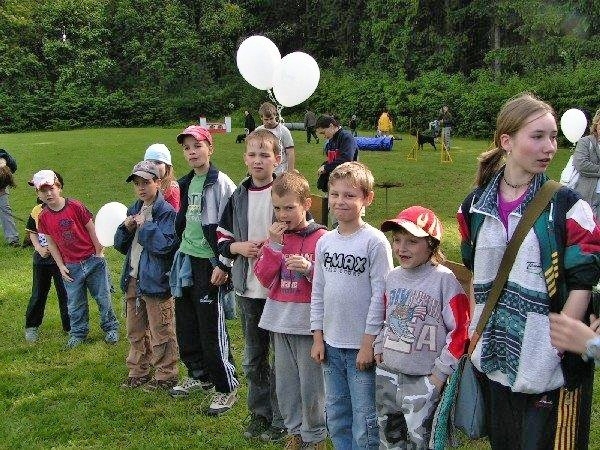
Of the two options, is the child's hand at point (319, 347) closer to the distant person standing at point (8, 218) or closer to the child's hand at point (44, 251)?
the child's hand at point (44, 251)

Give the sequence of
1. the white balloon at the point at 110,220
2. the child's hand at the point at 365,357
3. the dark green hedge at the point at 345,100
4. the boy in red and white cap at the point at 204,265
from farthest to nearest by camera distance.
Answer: the dark green hedge at the point at 345,100 → the white balloon at the point at 110,220 → the boy in red and white cap at the point at 204,265 → the child's hand at the point at 365,357

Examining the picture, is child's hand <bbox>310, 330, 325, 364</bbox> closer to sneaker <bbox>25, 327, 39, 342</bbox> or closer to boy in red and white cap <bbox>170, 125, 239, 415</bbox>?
boy in red and white cap <bbox>170, 125, 239, 415</bbox>

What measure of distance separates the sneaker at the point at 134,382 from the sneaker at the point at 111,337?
2.94 ft

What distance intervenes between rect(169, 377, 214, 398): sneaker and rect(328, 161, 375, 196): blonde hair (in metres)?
2.15

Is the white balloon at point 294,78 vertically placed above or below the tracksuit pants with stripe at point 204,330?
above

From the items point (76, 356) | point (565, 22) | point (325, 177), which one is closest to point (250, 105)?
point (565, 22)

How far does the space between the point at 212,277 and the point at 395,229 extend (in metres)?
1.48

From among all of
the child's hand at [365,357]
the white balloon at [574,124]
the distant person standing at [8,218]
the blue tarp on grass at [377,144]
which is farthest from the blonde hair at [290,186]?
the blue tarp on grass at [377,144]

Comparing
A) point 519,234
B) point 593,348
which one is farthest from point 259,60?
point 593,348

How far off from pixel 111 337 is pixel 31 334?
785 mm

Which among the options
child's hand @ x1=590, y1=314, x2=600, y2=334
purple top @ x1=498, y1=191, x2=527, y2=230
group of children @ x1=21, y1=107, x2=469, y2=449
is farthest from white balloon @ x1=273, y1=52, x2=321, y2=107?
child's hand @ x1=590, y1=314, x2=600, y2=334

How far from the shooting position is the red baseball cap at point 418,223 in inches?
105

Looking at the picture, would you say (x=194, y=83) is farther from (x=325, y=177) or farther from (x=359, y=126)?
(x=325, y=177)

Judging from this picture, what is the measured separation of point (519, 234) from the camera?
6.90 feet
